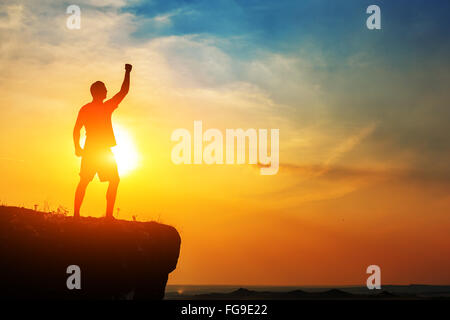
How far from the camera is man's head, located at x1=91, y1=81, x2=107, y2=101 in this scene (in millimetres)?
15758

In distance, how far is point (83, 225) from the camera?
16.0 meters

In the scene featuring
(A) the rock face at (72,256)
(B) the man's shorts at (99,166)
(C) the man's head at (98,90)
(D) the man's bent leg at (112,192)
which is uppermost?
(C) the man's head at (98,90)

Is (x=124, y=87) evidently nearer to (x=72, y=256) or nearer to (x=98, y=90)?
(x=98, y=90)

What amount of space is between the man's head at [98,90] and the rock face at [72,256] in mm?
3686

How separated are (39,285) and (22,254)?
97 centimetres

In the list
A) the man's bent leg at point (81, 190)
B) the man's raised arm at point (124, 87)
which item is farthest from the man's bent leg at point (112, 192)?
the man's raised arm at point (124, 87)

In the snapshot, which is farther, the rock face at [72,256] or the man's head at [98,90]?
the man's head at [98,90]

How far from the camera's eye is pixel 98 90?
15758 mm

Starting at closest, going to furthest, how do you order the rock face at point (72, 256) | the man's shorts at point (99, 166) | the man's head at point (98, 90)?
1. the rock face at point (72, 256)
2. the man's shorts at point (99, 166)
3. the man's head at point (98, 90)

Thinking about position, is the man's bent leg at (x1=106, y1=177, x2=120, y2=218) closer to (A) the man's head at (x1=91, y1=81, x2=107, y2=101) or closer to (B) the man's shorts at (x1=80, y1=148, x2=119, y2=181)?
(B) the man's shorts at (x1=80, y1=148, x2=119, y2=181)

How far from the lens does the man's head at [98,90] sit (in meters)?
15.8

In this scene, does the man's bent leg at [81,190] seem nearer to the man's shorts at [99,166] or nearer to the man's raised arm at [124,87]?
the man's shorts at [99,166]
